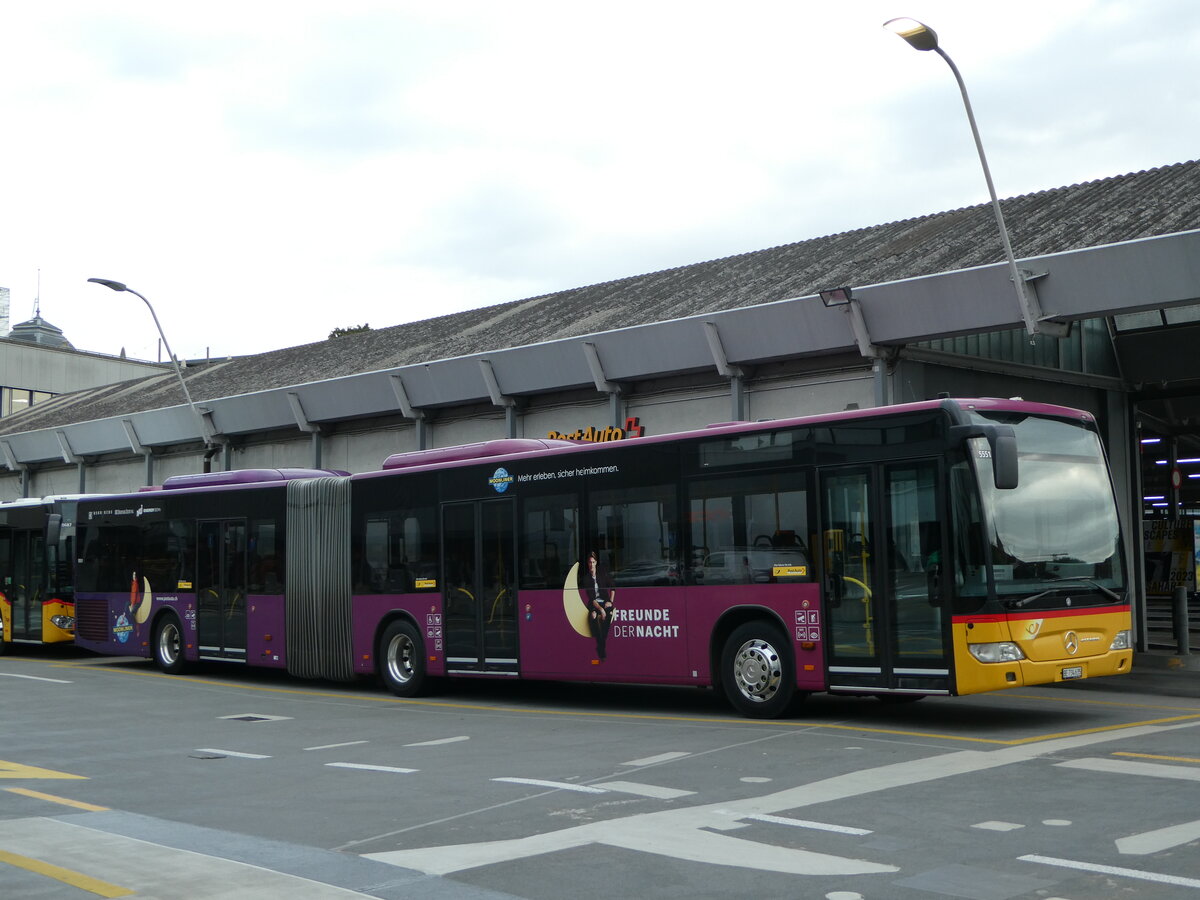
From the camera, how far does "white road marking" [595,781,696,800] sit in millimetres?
9475

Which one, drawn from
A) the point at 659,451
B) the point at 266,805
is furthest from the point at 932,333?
the point at 266,805

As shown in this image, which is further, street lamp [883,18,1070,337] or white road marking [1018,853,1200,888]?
street lamp [883,18,1070,337]

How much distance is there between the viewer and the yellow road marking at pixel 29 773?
11141 millimetres

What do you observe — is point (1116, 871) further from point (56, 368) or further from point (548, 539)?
point (56, 368)

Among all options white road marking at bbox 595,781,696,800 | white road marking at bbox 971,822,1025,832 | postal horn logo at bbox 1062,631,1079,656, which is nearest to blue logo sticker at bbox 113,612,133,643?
white road marking at bbox 595,781,696,800

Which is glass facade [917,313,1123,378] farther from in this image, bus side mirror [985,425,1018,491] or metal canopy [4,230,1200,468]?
bus side mirror [985,425,1018,491]

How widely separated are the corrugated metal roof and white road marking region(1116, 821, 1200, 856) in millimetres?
11904

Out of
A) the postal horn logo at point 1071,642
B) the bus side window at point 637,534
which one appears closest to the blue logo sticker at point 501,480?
the bus side window at point 637,534

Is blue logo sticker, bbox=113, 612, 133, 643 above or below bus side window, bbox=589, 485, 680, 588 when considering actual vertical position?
below

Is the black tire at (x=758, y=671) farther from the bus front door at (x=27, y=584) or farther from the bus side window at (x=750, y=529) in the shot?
the bus front door at (x=27, y=584)

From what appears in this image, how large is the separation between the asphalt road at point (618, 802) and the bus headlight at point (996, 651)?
70 cm

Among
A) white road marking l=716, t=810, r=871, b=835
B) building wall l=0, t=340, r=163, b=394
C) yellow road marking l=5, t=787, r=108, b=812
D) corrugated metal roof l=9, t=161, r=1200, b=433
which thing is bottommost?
white road marking l=716, t=810, r=871, b=835

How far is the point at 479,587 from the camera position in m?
17.0

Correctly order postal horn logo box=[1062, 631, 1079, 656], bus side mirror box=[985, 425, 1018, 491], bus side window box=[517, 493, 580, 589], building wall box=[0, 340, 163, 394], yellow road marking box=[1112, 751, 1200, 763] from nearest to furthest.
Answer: yellow road marking box=[1112, 751, 1200, 763], bus side mirror box=[985, 425, 1018, 491], postal horn logo box=[1062, 631, 1079, 656], bus side window box=[517, 493, 580, 589], building wall box=[0, 340, 163, 394]
